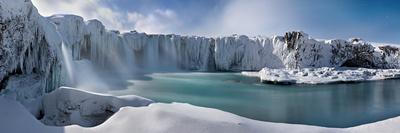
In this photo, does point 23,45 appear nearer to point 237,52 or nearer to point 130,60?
point 130,60

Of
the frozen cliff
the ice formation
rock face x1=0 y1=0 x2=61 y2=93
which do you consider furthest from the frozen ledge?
rock face x1=0 y1=0 x2=61 y2=93

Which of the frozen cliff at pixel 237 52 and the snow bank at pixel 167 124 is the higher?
the frozen cliff at pixel 237 52

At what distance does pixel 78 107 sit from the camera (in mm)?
7289

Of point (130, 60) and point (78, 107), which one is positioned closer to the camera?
point (78, 107)

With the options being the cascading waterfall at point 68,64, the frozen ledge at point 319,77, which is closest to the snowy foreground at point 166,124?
the cascading waterfall at point 68,64

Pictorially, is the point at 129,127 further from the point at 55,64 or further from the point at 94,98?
the point at 55,64

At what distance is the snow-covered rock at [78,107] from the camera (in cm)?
718

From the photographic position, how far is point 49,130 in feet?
16.7

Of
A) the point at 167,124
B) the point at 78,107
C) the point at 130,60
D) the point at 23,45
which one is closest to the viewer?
the point at 167,124

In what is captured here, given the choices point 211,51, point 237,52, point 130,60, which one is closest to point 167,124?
point 130,60

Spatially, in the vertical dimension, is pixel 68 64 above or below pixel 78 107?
above

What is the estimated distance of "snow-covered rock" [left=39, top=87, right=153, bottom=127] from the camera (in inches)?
283

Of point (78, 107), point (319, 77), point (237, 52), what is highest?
point (237, 52)

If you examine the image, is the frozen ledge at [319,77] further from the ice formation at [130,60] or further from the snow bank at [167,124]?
the snow bank at [167,124]
